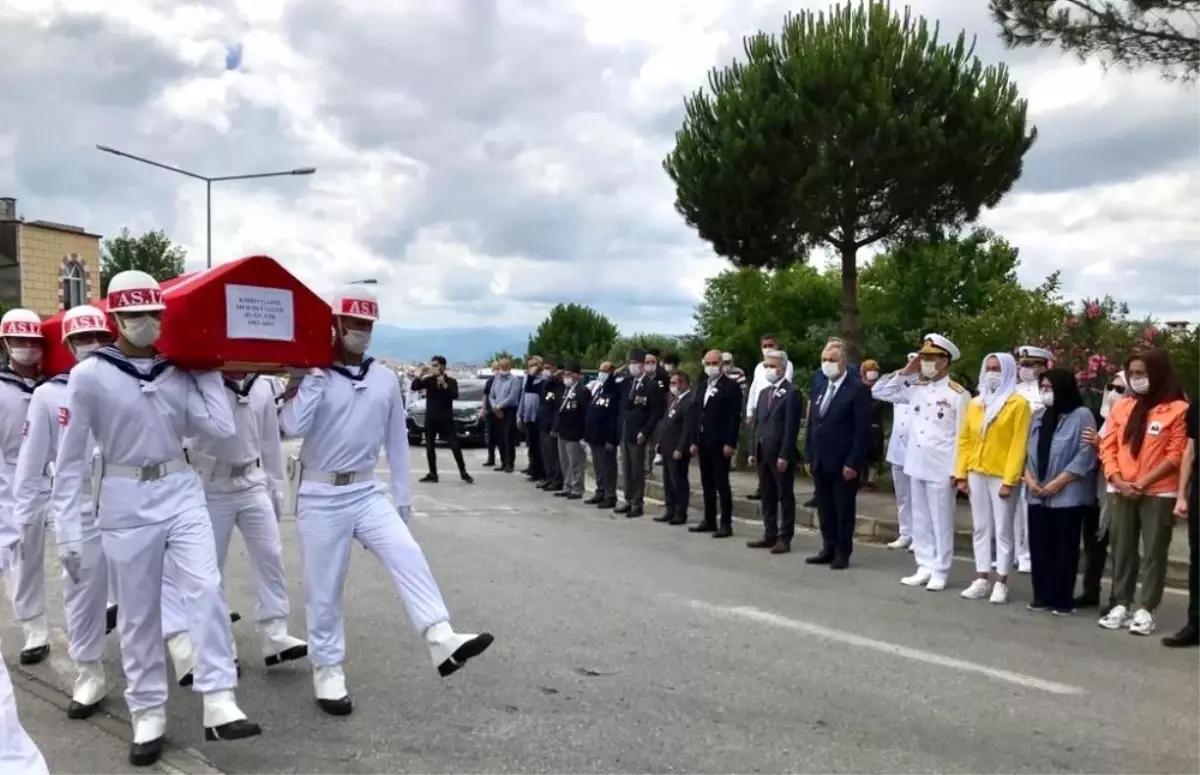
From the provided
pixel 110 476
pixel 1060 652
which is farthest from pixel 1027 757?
pixel 110 476


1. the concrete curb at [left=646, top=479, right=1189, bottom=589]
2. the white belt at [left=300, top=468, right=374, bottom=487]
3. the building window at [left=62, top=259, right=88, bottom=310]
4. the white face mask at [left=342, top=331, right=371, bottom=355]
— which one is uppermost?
the building window at [left=62, top=259, right=88, bottom=310]

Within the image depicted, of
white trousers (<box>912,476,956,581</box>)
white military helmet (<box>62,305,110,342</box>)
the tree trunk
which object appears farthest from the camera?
the tree trunk

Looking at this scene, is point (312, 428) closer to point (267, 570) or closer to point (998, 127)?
point (267, 570)

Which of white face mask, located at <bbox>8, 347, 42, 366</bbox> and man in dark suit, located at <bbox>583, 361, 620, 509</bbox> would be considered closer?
white face mask, located at <bbox>8, 347, 42, 366</bbox>

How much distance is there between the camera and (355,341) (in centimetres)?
579

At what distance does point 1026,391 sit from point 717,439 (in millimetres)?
3468

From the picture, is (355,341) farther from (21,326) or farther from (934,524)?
(934,524)

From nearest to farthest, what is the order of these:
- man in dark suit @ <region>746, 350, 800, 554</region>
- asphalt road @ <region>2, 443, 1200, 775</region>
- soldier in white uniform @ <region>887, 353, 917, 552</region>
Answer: asphalt road @ <region>2, 443, 1200, 775</region>
man in dark suit @ <region>746, 350, 800, 554</region>
soldier in white uniform @ <region>887, 353, 917, 552</region>

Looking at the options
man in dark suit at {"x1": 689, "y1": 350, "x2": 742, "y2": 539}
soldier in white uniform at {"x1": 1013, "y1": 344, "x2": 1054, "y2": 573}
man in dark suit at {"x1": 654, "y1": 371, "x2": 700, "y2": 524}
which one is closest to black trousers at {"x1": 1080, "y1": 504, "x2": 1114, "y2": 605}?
soldier in white uniform at {"x1": 1013, "y1": 344, "x2": 1054, "y2": 573}

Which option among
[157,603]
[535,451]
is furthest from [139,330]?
[535,451]

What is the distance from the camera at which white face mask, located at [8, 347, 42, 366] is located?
680 cm

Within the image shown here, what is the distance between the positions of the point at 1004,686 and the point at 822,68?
12.0 meters

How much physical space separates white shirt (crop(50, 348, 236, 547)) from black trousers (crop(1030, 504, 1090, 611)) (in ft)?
20.5

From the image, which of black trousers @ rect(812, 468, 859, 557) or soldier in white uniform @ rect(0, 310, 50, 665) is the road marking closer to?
black trousers @ rect(812, 468, 859, 557)
